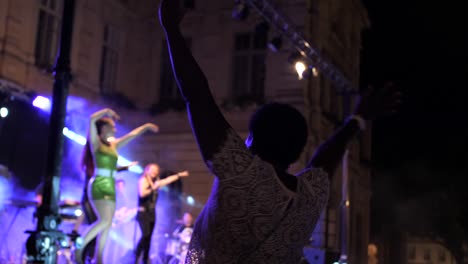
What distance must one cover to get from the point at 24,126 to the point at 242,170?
422 inches

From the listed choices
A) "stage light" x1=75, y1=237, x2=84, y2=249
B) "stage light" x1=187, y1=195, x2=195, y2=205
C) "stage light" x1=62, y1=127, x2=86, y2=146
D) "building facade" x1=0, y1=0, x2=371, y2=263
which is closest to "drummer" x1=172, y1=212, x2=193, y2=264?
"stage light" x1=62, y1=127, x2=86, y2=146

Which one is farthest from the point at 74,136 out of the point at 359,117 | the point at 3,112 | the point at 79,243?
the point at 359,117

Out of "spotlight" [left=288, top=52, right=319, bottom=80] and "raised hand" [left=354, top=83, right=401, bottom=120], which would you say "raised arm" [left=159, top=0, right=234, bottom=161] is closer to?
"raised hand" [left=354, top=83, right=401, bottom=120]

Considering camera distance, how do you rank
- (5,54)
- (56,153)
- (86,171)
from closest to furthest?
(56,153) < (86,171) < (5,54)

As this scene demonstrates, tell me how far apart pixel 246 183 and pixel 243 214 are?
0.26ft

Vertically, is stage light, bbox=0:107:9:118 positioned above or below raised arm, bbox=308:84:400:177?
above

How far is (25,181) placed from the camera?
11.0 meters

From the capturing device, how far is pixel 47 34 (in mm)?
13578

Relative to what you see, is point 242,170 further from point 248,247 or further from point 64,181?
point 64,181

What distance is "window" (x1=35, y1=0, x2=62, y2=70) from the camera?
43.5ft

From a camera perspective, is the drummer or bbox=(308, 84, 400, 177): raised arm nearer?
bbox=(308, 84, 400, 177): raised arm

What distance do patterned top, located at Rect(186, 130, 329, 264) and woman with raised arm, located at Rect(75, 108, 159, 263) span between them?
177 inches

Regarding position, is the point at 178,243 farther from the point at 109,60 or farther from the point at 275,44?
the point at 109,60

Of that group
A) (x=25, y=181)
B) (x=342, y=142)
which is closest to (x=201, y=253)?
(x=342, y=142)
